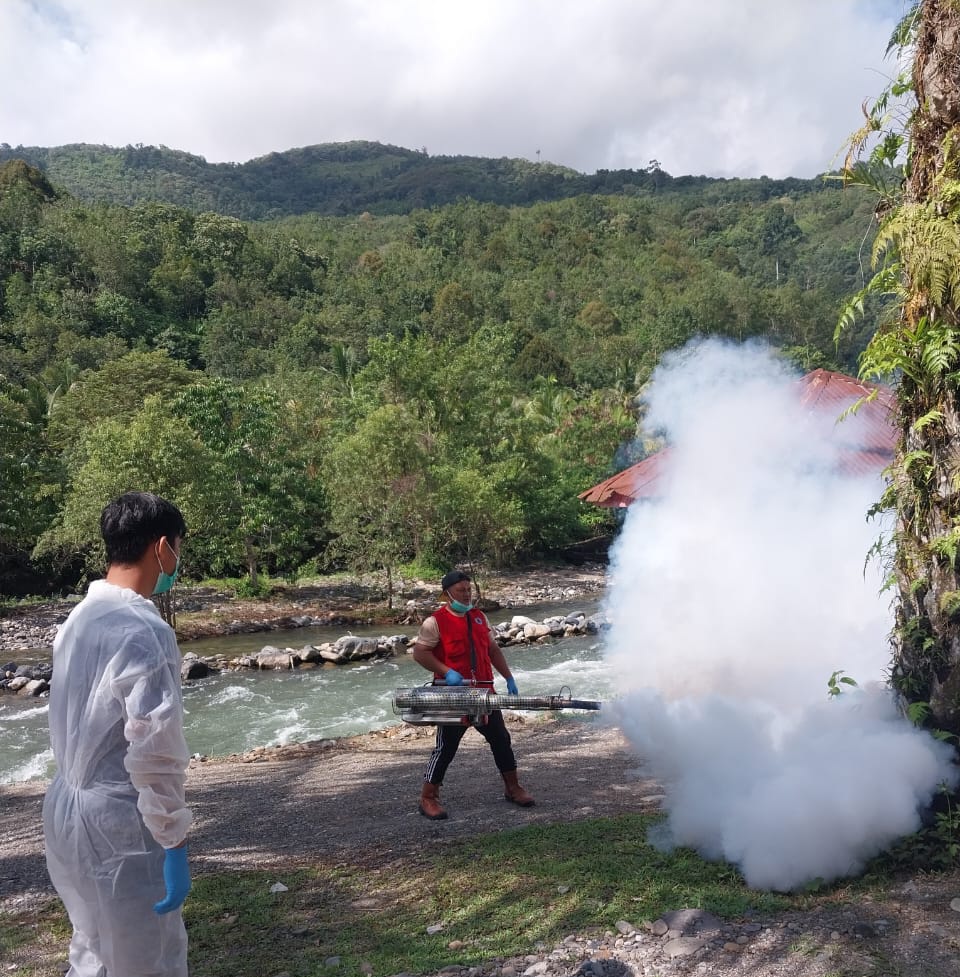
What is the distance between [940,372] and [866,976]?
10.2ft

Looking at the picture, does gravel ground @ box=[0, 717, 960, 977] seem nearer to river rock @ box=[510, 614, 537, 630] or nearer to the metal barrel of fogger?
the metal barrel of fogger

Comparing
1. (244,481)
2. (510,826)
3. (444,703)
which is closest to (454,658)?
(444,703)

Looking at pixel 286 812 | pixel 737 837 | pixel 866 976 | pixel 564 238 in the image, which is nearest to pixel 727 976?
pixel 866 976

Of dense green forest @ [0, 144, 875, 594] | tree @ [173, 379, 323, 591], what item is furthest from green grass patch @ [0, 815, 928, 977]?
tree @ [173, 379, 323, 591]

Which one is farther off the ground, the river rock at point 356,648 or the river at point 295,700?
the river rock at point 356,648

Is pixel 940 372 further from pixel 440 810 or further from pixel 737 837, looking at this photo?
pixel 440 810

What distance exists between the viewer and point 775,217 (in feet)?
364

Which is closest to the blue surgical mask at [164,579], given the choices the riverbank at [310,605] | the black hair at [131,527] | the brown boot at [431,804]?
the black hair at [131,527]

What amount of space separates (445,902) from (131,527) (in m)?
3.25

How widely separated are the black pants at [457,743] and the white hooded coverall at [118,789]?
153 inches

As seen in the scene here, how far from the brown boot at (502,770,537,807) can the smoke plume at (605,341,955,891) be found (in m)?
1.06

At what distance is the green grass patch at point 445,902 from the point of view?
15.6 feet

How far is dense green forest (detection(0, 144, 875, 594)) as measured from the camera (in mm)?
29562

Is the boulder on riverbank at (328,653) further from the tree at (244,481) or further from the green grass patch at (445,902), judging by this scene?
the green grass patch at (445,902)
